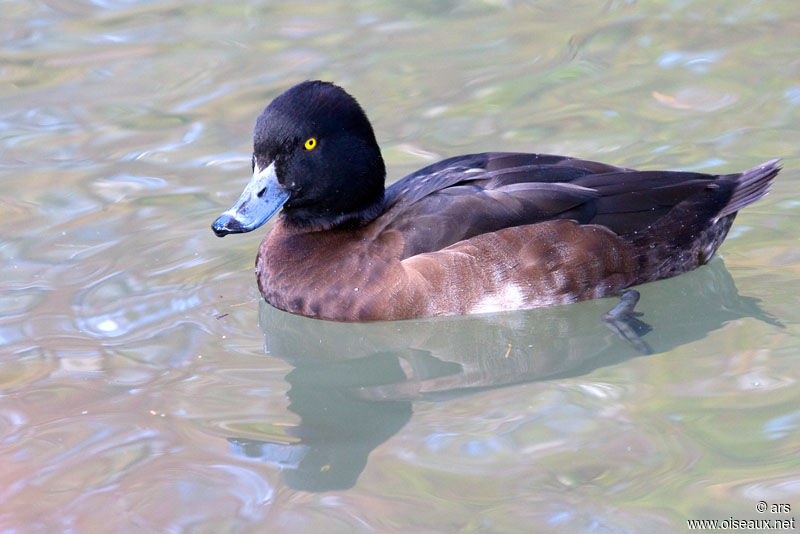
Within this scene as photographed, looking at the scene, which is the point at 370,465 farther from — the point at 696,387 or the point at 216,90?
the point at 216,90

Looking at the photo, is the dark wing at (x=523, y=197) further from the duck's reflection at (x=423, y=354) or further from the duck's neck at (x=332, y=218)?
the duck's reflection at (x=423, y=354)

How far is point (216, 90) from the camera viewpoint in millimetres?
8742

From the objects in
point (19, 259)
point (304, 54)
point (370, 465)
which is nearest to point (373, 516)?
point (370, 465)

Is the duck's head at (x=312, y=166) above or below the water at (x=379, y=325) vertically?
above

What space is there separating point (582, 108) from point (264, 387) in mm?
3851

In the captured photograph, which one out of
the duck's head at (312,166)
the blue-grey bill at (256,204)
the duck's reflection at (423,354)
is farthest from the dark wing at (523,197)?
the blue-grey bill at (256,204)

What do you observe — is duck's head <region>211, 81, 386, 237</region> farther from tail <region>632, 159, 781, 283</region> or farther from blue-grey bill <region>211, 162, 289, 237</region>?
tail <region>632, 159, 781, 283</region>

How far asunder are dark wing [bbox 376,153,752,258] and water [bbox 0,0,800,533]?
48cm

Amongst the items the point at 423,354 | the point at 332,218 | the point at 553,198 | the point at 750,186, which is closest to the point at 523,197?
the point at 553,198

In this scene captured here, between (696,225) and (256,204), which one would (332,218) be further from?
(696,225)

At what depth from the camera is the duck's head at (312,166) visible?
5.56 metres

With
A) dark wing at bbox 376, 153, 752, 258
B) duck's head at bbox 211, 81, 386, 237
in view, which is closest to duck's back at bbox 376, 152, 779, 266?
dark wing at bbox 376, 153, 752, 258

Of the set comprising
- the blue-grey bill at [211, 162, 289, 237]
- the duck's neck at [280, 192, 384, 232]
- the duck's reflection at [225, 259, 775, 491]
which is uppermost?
the blue-grey bill at [211, 162, 289, 237]

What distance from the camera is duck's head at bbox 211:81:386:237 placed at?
556cm
